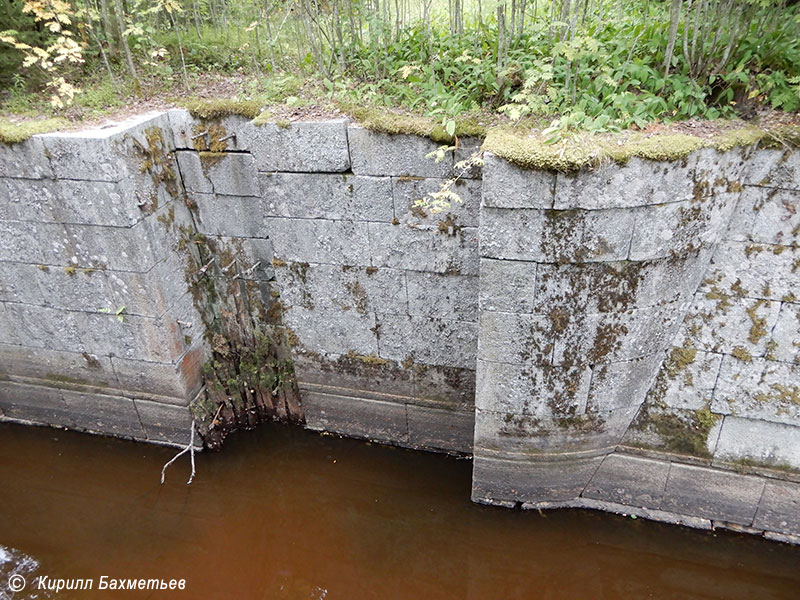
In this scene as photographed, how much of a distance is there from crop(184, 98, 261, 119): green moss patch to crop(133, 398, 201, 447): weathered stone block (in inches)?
100

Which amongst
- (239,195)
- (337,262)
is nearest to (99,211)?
(239,195)

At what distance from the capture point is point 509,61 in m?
4.08

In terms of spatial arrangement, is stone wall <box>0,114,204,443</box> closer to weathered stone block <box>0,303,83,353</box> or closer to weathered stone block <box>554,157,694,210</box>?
weathered stone block <box>0,303,83,353</box>

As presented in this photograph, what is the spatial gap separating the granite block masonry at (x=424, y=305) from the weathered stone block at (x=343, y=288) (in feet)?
0.06

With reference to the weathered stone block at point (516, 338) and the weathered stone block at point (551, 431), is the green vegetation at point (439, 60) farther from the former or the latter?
the weathered stone block at point (551, 431)

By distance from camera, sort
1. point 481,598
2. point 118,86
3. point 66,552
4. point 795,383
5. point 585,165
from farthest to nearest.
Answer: point 118,86, point 66,552, point 481,598, point 795,383, point 585,165

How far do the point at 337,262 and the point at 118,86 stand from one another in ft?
8.48

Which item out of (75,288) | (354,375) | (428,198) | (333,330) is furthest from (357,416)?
(75,288)

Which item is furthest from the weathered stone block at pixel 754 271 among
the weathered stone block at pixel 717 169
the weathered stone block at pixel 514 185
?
the weathered stone block at pixel 514 185

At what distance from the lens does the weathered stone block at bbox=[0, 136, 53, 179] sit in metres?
A: 4.12

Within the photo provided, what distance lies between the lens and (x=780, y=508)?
4180 millimetres

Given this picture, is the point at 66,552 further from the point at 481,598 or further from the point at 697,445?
the point at 697,445

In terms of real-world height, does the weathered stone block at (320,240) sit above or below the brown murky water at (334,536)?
above

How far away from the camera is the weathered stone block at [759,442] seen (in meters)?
3.92
